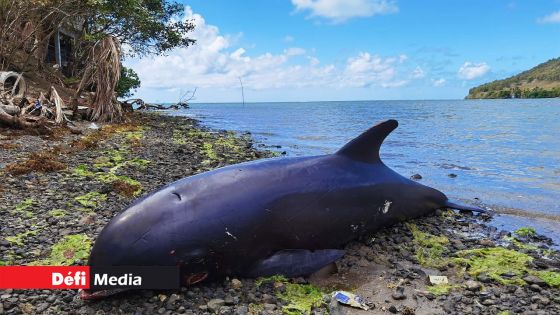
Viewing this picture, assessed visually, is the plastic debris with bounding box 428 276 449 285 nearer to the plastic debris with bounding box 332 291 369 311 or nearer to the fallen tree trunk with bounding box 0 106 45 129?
the plastic debris with bounding box 332 291 369 311

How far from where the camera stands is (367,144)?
23.3ft

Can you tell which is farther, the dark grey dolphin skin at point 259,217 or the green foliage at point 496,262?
the green foliage at point 496,262

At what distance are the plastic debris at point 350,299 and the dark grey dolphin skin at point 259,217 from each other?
0.55 metres

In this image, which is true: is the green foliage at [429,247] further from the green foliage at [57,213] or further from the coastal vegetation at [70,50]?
the coastal vegetation at [70,50]

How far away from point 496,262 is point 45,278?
19.8 ft

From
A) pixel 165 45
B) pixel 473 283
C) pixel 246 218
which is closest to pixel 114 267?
pixel 246 218

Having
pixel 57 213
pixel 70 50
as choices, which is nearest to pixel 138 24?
pixel 70 50

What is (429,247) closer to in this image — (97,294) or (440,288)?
(440,288)

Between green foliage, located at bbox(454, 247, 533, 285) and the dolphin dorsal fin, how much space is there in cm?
203

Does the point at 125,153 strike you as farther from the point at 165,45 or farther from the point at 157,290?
the point at 165,45

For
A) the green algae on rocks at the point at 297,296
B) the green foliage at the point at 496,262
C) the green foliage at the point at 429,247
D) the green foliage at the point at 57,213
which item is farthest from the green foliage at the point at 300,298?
the green foliage at the point at 57,213

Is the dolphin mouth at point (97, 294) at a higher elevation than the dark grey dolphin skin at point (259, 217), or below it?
below

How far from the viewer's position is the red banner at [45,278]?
4789 mm

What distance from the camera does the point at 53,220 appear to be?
279 inches
